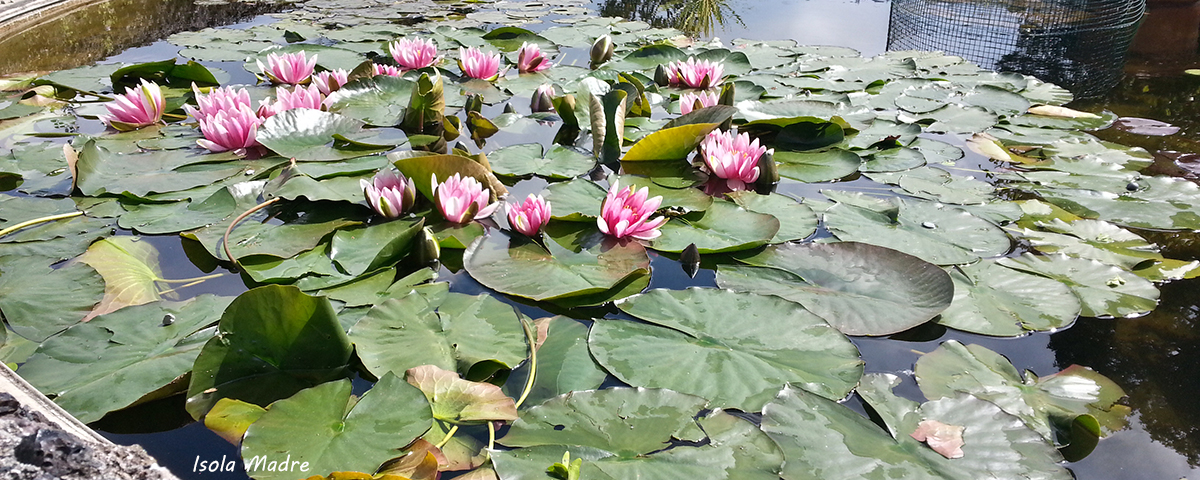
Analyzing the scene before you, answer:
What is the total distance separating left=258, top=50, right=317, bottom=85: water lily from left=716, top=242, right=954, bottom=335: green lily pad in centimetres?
266

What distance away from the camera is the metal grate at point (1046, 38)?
4.64 m

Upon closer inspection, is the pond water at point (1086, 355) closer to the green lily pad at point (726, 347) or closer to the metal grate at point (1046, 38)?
the green lily pad at point (726, 347)

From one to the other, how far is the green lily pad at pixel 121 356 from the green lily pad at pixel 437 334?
1.20 ft

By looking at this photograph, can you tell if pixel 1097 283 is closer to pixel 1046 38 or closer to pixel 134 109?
pixel 134 109

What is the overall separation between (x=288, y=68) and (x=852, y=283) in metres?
2.98

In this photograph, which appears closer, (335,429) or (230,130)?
(335,429)

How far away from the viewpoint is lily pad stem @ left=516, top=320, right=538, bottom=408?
4.32ft

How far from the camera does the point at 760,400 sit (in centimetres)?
131

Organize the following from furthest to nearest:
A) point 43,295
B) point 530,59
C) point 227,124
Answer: point 530,59
point 227,124
point 43,295

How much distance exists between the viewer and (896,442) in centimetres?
122

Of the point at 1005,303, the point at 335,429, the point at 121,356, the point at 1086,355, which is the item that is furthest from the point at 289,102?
the point at 1086,355

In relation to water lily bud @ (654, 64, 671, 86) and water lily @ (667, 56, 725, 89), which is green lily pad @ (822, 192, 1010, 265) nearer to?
water lily @ (667, 56, 725, 89)

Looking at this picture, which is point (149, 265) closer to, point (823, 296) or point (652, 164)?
point (652, 164)

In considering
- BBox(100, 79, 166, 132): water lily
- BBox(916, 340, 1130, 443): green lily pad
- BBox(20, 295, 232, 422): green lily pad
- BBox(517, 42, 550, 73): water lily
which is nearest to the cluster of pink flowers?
BBox(100, 79, 166, 132): water lily
